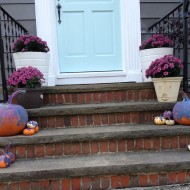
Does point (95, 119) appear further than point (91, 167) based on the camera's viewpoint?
Yes

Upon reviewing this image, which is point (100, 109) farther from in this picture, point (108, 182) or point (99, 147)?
point (108, 182)

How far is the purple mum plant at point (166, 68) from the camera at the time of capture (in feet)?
7.98

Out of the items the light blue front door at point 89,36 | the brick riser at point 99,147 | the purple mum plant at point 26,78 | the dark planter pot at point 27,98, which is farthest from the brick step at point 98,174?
the light blue front door at point 89,36

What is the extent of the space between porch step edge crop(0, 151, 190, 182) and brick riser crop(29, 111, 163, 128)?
1.54ft

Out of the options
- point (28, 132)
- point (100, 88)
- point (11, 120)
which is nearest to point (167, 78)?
point (100, 88)

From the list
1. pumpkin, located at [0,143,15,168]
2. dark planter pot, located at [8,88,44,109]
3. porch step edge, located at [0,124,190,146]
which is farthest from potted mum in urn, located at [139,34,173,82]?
pumpkin, located at [0,143,15,168]

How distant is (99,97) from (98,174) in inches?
40.8

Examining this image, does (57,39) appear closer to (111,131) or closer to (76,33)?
(76,33)

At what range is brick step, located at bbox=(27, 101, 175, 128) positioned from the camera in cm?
233

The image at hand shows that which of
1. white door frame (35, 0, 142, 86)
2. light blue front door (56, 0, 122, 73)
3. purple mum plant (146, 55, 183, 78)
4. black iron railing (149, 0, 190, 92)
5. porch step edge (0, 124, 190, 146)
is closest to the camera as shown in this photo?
porch step edge (0, 124, 190, 146)

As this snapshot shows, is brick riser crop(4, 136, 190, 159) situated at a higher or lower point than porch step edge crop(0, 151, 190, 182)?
higher

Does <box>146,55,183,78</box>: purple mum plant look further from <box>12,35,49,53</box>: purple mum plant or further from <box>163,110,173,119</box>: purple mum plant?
<box>12,35,49,53</box>: purple mum plant

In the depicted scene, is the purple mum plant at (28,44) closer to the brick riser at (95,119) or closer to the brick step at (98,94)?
the brick step at (98,94)

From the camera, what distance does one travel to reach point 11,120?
2049 mm
